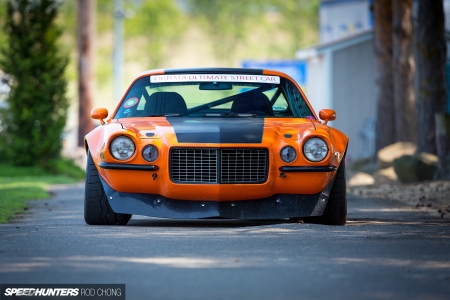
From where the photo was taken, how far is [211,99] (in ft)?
35.6

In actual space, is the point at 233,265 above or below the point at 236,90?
below

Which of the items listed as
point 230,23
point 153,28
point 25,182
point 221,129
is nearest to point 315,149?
point 221,129

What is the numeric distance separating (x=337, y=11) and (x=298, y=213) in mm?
33240

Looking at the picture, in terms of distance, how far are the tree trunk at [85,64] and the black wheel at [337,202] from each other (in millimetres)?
24255

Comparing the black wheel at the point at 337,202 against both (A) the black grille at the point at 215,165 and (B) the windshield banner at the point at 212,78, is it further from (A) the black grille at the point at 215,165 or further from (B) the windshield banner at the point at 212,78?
(B) the windshield banner at the point at 212,78

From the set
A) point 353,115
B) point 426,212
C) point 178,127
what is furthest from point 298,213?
point 353,115

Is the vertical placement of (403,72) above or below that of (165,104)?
above

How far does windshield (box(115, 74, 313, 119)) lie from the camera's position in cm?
1020

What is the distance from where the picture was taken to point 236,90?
11203mm

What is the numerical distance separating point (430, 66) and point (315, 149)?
1010 cm

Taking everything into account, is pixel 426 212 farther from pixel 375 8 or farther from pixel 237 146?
pixel 375 8

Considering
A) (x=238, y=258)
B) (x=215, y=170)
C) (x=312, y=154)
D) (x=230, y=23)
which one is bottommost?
(x=238, y=258)

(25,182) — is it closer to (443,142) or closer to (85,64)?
(443,142)

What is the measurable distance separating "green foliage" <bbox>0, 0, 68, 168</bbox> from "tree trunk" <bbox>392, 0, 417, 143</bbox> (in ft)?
22.7
